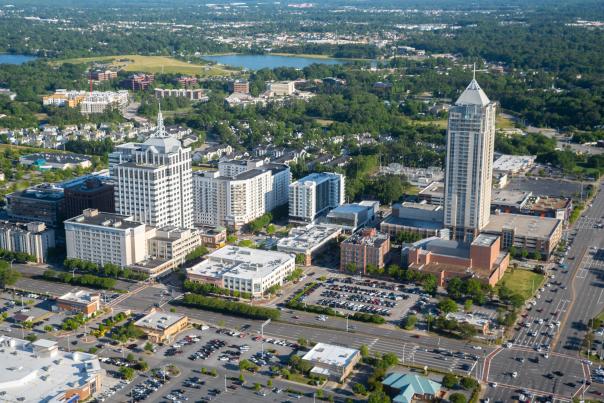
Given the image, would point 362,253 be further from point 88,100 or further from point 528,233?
point 88,100

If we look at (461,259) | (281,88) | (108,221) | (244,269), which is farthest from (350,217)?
(281,88)

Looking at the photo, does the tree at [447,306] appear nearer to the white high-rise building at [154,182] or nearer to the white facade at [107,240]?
the white facade at [107,240]

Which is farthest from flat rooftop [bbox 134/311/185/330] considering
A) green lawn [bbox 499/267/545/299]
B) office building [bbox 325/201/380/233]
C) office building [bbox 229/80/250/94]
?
office building [bbox 229/80/250/94]

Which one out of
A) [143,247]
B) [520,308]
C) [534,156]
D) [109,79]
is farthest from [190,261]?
[109,79]

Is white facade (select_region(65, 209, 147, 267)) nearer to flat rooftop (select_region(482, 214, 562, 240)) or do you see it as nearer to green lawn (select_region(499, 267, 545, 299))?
green lawn (select_region(499, 267, 545, 299))

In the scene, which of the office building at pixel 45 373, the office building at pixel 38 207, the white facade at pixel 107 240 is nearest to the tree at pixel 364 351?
the office building at pixel 45 373

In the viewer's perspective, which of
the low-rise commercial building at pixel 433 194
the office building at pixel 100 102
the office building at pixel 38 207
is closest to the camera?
the office building at pixel 38 207
